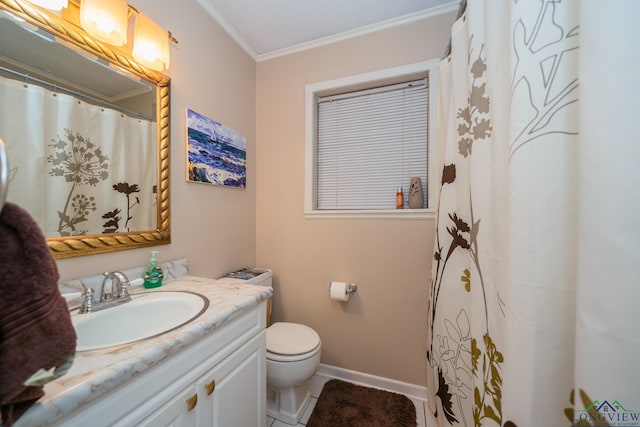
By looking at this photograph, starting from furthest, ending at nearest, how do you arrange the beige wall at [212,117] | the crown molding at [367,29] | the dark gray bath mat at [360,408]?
1. the crown molding at [367,29]
2. the dark gray bath mat at [360,408]
3. the beige wall at [212,117]

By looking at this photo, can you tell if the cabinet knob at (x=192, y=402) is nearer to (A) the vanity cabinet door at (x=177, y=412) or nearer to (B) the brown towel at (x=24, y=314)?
(A) the vanity cabinet door at (x=177, y=412)

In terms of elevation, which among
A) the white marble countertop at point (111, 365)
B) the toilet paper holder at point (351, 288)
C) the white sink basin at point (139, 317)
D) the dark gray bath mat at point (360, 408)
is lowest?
the dark gray bath mat at point (360, 408)

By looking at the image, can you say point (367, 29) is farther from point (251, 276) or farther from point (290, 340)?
point (290, 340)

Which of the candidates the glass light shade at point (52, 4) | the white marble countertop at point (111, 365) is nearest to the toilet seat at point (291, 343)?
the white marble countertop at point (111, 365)

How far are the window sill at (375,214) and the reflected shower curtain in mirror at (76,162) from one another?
100 centimetres

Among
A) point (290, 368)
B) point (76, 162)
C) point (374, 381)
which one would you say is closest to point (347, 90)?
point (76, 162)

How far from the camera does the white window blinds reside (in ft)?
5.34

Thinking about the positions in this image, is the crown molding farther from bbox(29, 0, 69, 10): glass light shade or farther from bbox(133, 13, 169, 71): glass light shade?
bbox(29, 0, 69, 10): glass light shade

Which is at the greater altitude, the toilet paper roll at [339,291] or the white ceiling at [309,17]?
the white ceiling at [309,17]

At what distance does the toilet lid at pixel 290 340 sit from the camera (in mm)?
1280

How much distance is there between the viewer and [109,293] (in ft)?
2.87

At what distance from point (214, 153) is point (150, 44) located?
0.58 m

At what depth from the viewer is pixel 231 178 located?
1600 mm

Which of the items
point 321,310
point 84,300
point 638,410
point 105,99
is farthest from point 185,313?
point 638,410
